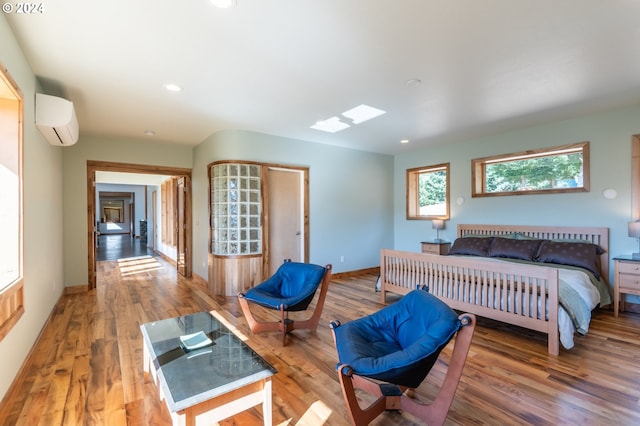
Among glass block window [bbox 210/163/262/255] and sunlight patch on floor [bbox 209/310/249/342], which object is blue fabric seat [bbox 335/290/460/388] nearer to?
sunlight patch on floor [bbox 209/310/249/342]

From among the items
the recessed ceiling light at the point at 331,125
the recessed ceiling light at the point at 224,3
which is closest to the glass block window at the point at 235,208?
the recessed ceiling light at the point at 331,125

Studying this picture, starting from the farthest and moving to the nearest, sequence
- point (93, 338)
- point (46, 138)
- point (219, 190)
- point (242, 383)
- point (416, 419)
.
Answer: point (219, 190) → point (46, 138) → point (93, 338) → point (416, 419) → point (242, 383)

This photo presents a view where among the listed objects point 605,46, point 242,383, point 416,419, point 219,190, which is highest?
point 605,46

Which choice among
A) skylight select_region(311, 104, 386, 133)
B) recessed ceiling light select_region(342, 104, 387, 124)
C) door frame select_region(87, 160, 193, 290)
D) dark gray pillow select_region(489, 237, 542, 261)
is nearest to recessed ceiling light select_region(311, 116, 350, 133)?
skylight select_region(311, 104, 386, 133)

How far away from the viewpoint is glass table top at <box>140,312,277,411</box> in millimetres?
1433

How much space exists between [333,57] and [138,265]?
23.2 ft

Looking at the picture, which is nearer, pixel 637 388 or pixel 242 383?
pixel 242 383

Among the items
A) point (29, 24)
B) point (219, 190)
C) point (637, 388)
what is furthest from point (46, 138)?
point (637, 388)

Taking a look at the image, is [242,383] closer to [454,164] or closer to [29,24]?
[29,24]

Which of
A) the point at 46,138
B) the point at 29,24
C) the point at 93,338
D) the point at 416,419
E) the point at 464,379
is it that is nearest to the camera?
the point at 416,419

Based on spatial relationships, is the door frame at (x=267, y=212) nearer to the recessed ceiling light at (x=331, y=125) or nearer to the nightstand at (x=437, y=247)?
the recessed ceiling light at (x=331, y=125)

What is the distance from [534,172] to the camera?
15.4 ft

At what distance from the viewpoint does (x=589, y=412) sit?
6.10 feet

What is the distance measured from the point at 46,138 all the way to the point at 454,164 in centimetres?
603
